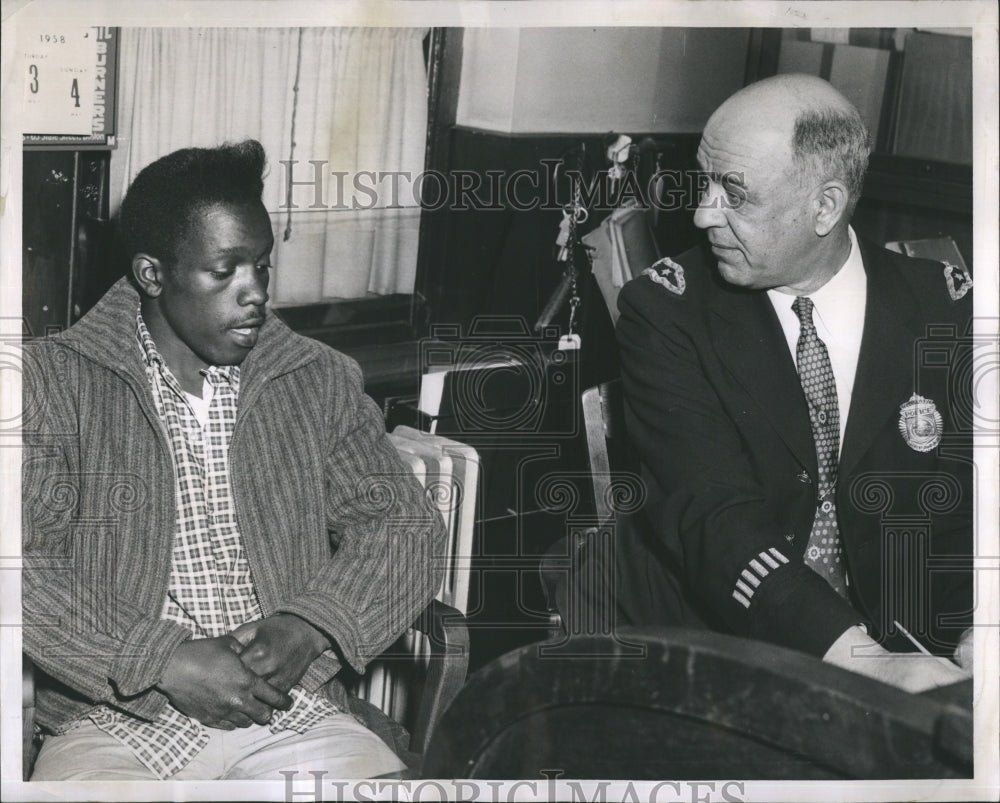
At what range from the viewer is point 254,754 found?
4.74 feet

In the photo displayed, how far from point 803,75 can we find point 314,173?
2.36ft

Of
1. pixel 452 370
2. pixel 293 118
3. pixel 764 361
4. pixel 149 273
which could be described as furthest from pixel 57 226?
pixel 764 361

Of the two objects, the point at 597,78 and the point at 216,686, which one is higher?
the point at 597,78

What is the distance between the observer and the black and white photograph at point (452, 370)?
4.71 feet

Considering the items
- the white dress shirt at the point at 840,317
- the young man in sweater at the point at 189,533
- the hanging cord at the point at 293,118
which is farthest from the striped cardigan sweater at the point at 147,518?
the white dress shirt at the point at 840,317

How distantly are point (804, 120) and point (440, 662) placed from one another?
3.11 feet

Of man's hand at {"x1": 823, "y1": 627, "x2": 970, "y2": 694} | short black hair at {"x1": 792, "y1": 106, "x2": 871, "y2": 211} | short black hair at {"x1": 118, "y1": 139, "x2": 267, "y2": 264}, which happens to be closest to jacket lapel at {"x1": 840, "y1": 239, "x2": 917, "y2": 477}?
short black hair at {"x1": 792, "y1": 106, "x2": 871, "y2": 211}

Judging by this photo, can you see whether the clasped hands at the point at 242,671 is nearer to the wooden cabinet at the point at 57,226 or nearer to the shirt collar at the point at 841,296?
the wooden cabinet at the point at 57,226

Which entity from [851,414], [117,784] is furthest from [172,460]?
[851,414]

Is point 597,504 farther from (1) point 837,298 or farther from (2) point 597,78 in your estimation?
(2) point 597,78

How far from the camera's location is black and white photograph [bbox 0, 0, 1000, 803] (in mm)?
1436

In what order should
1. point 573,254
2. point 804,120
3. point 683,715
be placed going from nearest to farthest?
point 683,715 → point 804,120 → point 573,254

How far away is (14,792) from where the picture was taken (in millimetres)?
1459

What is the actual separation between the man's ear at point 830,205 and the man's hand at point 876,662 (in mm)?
581
